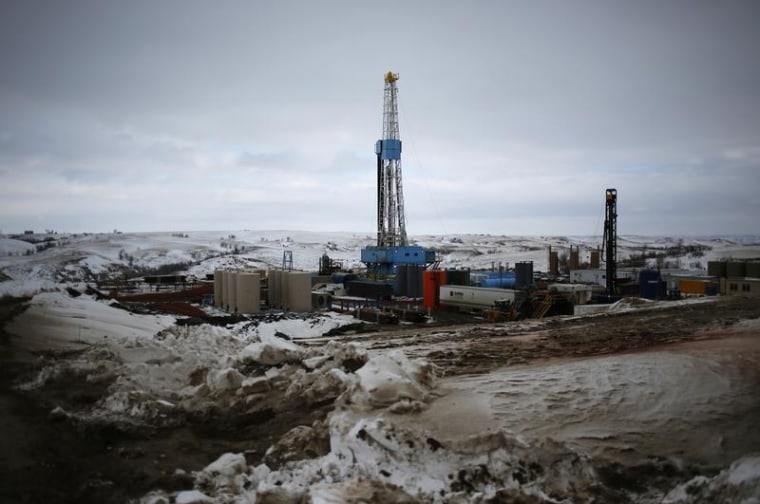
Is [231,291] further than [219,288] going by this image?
No

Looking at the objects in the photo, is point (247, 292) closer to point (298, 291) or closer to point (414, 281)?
point (298, 291)

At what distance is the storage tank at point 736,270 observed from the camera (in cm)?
3144

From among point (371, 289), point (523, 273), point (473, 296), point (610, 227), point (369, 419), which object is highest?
point (610, 227)

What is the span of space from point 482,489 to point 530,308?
1781cm

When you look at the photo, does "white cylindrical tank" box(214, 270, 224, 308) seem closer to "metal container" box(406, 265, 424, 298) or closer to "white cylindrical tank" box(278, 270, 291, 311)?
"white cylindrical tank" box(278, 270, 291, 311)

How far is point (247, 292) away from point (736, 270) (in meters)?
29.0

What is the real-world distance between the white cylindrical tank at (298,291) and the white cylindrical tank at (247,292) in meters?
1.56

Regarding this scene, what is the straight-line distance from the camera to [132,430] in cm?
636

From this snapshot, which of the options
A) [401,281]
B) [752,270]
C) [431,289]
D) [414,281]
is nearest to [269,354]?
[431,289]

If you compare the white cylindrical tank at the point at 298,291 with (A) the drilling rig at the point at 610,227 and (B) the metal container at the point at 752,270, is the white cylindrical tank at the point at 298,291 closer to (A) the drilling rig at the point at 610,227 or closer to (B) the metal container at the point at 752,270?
(A) the drilling rig at the point at 610,227

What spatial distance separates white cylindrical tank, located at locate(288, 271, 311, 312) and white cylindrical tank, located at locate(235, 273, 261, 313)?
1561 millimetres

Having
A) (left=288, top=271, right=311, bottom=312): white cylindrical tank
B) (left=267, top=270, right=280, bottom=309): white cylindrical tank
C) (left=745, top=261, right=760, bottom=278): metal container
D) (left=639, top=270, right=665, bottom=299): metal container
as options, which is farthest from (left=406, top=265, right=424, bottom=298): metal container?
(left=745, top=261, right=760, bottom=278): metal container

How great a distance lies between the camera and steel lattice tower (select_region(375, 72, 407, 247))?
1419 inches

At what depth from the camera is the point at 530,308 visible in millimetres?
21734
